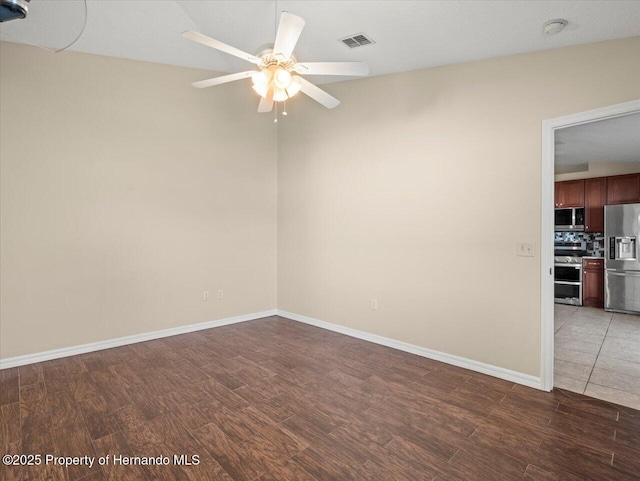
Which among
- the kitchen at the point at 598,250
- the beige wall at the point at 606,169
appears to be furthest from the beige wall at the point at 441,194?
the beige wall at the point at 606,169

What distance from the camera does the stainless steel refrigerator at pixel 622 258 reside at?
5695 millimetres

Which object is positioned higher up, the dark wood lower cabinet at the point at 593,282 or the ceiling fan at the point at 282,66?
the ceiling fan at the point at 282,66

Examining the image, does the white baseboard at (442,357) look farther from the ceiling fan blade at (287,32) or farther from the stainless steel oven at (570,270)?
the stainless steel oven at (570,270)

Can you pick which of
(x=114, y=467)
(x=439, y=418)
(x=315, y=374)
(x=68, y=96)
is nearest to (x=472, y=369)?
(x=439, y=418)

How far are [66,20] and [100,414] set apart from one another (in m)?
2.52

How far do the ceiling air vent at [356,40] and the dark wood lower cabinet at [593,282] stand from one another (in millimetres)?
5998

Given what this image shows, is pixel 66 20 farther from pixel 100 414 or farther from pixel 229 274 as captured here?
pixel 229 274

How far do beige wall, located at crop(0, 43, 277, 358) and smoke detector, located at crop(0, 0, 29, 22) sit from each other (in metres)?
2.73

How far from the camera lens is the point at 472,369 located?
10.7ft

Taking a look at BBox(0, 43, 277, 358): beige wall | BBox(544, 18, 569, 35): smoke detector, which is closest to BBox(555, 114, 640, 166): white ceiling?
BBox(544, 18, 569, 35): smoke detector

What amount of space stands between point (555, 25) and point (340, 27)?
1679 mm

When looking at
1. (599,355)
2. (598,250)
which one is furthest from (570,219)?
(599,355)

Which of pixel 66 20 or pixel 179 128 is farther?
pixel 179 128

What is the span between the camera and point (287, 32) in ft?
7.31
